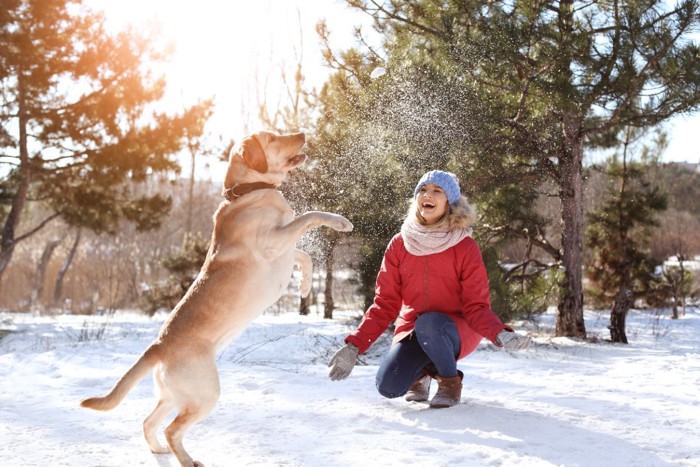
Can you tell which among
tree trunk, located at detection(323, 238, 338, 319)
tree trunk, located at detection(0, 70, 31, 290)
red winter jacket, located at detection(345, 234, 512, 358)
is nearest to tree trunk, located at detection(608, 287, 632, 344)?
tree trunk, located at detection(323, 238, 338, 319)

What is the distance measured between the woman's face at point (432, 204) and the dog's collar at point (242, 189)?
911 mm

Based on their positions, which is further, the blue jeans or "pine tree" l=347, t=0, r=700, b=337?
"pine tree" l=347, t=0, r=700, b=337

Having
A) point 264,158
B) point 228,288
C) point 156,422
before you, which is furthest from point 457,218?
point 156,422

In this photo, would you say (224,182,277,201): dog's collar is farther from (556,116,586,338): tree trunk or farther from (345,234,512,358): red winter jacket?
(556,116,586,338): tree trunk

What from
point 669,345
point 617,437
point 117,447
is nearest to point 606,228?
point 669,345

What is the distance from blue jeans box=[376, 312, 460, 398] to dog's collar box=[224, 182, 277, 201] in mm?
1091

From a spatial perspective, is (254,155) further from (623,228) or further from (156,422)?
(623,228)

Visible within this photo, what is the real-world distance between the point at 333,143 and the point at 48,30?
6.04m

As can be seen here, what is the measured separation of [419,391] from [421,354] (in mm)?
276

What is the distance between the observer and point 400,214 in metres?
6.29

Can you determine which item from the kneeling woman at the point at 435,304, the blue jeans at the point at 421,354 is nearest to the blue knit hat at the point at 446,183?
the kneeling woman at the point at 435,304

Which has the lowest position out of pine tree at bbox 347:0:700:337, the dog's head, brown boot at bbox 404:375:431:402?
brown boot at bbox 404:375:431:402

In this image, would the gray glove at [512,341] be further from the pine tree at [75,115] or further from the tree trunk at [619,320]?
the pine tree at [75,115]

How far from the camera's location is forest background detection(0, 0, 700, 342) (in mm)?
5777
